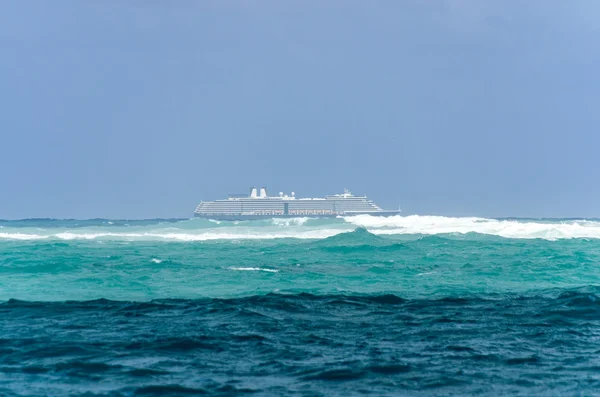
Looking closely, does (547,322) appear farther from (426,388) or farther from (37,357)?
(37,357)

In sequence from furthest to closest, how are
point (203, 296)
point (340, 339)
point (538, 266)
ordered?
point (538, 266)
point (203, 296)
point (340, 339)

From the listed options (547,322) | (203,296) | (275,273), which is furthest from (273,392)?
(275,273)

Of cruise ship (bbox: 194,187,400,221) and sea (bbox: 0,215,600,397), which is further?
cruise ship (bbox: 194,187,400,221)

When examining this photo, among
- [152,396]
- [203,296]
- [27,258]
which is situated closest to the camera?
[152,396]

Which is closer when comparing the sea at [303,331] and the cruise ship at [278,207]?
the sea at [303,331]
